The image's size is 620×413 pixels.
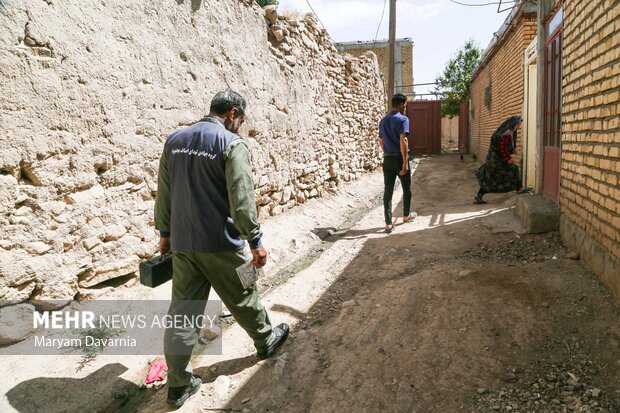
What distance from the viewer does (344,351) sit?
2850 millimetres

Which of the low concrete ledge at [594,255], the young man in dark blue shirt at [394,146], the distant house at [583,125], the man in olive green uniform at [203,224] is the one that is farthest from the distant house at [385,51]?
the man in olive green uniform at [203,224]

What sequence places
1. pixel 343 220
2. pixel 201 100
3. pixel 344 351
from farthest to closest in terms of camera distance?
1. pixel 343 220
2. pixel 201 100
3. pixel 344 351

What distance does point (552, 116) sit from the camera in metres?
5.07

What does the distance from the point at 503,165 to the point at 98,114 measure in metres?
5.59

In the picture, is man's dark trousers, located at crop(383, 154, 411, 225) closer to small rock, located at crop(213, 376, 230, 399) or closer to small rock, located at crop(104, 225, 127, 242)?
small rock, located at crop(104, 225, 127, 242)

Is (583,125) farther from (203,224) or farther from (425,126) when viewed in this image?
(425,126)

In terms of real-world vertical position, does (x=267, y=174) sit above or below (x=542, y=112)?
below

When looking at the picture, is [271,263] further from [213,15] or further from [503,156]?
[503,156]

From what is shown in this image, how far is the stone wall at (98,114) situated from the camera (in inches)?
108

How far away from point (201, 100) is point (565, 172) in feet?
11.9

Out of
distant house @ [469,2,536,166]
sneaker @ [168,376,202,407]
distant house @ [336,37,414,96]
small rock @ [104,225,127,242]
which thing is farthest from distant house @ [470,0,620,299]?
distant house @ [336,37,414,96]

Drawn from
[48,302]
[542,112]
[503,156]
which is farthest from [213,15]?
[503,156]

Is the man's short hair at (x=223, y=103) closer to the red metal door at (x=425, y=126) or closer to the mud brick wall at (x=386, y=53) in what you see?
the red metal door at (x=425, y=126)

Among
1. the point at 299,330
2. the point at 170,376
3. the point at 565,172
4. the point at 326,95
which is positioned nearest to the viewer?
the point at 170,376
